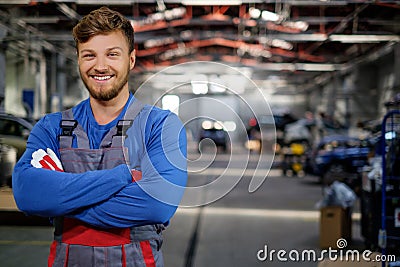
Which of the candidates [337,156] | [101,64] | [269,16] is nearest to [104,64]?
[101,64]

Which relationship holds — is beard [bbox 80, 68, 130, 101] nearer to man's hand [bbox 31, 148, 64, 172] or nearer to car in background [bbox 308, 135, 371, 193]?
man's hand [bbox 31, 148, 64, 172]

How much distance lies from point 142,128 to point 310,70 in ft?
74.0

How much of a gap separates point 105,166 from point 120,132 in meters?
0.13

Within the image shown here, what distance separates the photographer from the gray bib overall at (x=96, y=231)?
1667 millimetres

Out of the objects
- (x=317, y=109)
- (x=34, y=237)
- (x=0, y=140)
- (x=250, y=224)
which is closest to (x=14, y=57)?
(x=0, y=140)

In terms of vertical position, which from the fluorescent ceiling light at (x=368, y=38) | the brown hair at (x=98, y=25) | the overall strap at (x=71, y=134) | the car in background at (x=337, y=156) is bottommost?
the car in background at (x=337, y=156)

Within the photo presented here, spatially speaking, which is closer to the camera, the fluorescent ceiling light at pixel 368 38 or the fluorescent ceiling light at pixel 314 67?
the fluorescent ceiling light at pixel 368 38

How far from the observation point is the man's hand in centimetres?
166

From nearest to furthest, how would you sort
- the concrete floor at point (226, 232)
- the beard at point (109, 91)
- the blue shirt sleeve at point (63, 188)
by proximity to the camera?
the blue shirt sleeve at point (63, 188) → the beard at point (109, 91) → the concrete floor at point (226, 232)

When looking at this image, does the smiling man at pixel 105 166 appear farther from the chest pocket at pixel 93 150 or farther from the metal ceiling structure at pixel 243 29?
the metal ceiling structure at pixel 243 29

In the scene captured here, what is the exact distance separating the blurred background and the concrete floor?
0.06 ft

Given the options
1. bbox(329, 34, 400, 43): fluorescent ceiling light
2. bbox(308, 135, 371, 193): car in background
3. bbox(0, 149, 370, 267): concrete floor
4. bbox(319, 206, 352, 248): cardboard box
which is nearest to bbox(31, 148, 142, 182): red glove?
bbox(0, 149, 370, 267): concrete floor

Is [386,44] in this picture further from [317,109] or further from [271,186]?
[317,109]

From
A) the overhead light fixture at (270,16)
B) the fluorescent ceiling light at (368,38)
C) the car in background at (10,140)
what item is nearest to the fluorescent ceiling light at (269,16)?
the overhead light fixture at (270,16)
